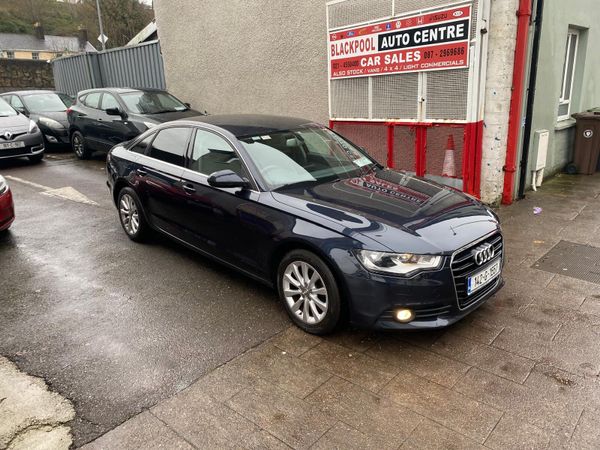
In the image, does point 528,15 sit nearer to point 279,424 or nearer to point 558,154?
point 558,154

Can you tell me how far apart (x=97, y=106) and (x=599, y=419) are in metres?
10.6

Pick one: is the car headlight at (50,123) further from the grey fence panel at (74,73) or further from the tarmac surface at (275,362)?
the tarmac surface at (275,362)

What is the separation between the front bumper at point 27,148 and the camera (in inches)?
405

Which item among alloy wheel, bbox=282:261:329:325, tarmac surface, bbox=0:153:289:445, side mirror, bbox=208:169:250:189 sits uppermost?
side mirror, bbox=208:169:250:189

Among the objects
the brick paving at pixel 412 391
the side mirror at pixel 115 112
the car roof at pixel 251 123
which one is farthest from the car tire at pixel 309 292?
the side mirror at pixel 115 112

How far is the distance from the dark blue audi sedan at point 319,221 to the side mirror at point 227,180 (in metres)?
0.01

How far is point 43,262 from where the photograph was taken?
5.28m

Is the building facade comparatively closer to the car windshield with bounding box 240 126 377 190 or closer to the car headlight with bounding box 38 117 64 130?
the car windshield with bounding box 240 126 377 190

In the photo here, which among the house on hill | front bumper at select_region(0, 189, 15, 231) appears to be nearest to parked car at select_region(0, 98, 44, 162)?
front bumper at select_region(0, 189, 15, 231)

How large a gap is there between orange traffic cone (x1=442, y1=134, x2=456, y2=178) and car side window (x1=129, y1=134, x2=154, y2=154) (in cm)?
393

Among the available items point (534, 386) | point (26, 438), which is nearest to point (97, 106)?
point (26, 438)

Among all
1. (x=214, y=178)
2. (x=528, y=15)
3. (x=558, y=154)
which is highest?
(x=528, y=15)

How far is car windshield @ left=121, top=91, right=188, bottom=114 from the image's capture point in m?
9.90

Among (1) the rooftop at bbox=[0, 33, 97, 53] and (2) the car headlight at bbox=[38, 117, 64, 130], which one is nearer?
(2) the car headlight at bbox=[38, 117, 64, 130]
